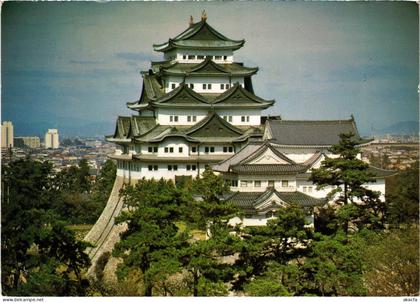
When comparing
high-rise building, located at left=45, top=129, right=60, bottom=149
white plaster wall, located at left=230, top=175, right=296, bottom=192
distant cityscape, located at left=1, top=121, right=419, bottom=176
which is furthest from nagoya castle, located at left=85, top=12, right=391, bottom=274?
high-rise building, located at left=45, top=129, right=60, bottom=149

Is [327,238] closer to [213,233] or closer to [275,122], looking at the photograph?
[213,233]

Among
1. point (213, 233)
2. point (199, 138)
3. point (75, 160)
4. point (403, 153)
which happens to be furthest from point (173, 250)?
point (75, 160)

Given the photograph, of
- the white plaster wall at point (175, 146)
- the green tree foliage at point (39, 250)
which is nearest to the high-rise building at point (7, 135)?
the green tree foliage at point (39, 250)

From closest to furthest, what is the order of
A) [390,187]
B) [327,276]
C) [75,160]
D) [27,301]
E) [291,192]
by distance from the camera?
[27,301] → [327,276] → [291,192] → [390,187] → [75,160]

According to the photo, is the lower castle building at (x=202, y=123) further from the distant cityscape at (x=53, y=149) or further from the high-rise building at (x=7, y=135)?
the high-rise building at (x=7, y=135)

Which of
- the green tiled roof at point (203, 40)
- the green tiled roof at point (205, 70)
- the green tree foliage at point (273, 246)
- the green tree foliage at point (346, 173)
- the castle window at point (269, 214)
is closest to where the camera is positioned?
the green tree foliage at point (273, 246)

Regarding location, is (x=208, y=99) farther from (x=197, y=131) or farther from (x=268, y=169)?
(x=268, y=169)
